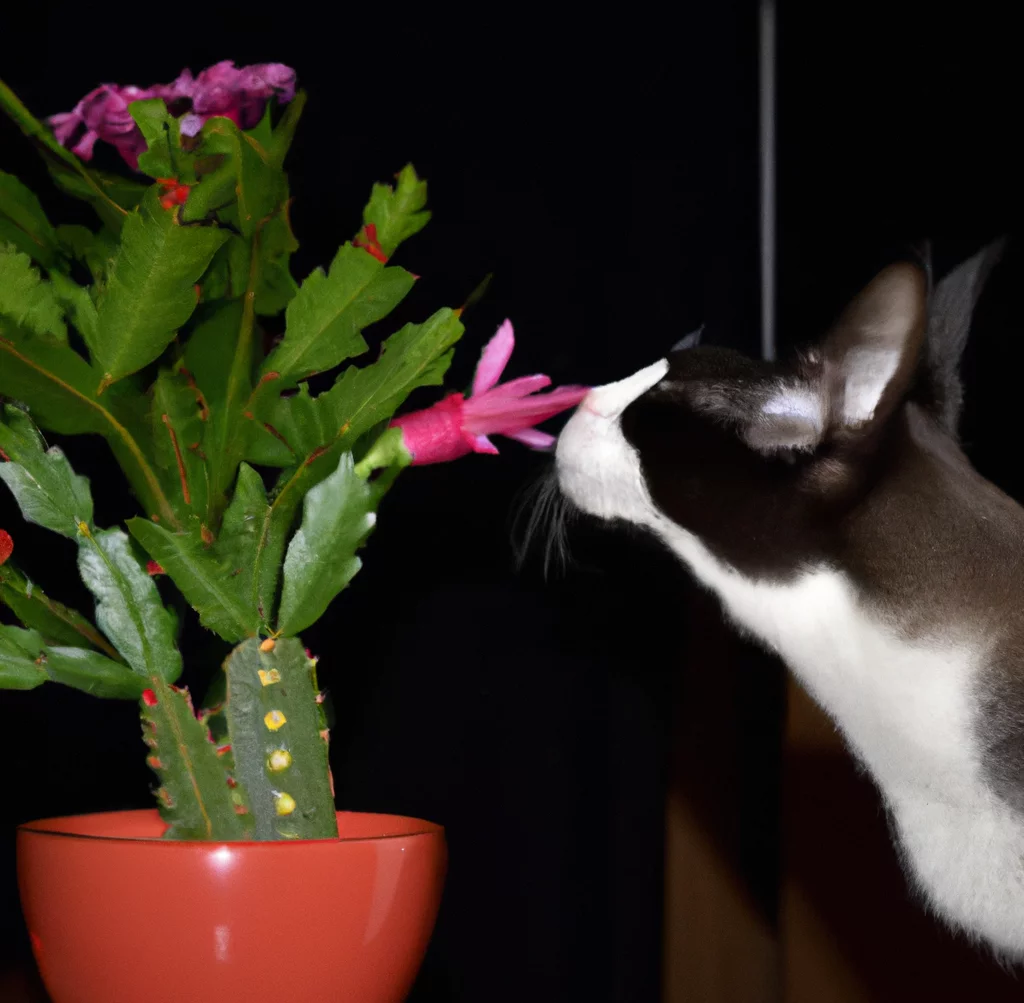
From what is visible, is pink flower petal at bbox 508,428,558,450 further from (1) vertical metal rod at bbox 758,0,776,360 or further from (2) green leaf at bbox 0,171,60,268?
(1) vertical metal rod at bbox 758,0,776,360

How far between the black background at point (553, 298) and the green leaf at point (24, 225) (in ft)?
0.99

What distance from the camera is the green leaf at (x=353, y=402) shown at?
65 cm

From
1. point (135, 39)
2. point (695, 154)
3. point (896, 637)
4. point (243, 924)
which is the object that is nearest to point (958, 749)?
point (896, 637)

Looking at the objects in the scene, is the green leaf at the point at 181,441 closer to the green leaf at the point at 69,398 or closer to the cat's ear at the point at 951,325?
the green leaf at the point at 69,398

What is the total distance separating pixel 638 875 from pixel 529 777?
14 centimetres

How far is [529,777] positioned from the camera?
1084 millimetres

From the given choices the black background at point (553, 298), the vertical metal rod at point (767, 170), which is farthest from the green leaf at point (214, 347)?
the vertical metal rod at point (767, 170)

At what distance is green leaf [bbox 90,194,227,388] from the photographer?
577 millimetres

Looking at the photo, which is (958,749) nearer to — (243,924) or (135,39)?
(243,924)

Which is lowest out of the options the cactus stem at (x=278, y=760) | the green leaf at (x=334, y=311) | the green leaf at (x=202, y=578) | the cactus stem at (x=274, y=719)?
the cactus stem at (x=278, y=760)

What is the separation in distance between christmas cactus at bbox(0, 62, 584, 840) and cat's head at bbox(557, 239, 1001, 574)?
8 centimetres

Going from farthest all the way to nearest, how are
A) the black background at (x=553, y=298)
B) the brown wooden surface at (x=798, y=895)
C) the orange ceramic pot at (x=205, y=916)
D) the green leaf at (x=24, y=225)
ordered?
the black background at (x=553, y=298)
the brown wooden surface at (x=798, y=895)
the green leaf at (x=24, y=225)
the orange ceramic pot at (x=205, y=916)

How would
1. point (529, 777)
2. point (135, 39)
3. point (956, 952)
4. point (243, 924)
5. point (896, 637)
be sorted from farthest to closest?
point (529, 777) < point (135, 39) < point (956, 952) < point (896, 637) < point (243, 924)

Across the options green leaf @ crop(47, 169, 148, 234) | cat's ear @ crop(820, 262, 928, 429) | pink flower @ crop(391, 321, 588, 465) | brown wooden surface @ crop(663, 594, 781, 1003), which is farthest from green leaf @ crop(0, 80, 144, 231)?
brown wooden surface @ crop(663, 594, 781, 1003)
